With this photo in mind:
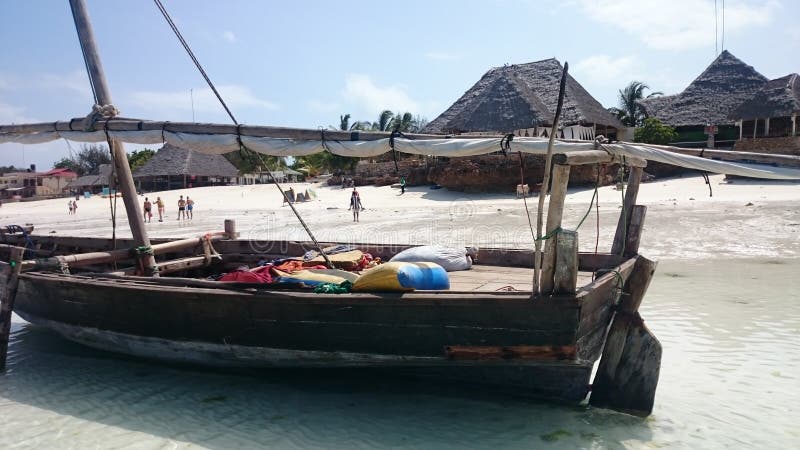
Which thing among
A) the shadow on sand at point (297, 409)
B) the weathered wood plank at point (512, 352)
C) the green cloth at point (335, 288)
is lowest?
the shadow on sand at point (297, 409)

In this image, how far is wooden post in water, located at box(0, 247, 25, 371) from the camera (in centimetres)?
628

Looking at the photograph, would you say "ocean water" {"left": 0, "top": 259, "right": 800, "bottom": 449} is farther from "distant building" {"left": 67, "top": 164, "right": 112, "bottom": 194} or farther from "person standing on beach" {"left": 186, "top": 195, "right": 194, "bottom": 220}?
"distant building" {"left": 67, "top": 164, "right": 112, "bottom": 194}

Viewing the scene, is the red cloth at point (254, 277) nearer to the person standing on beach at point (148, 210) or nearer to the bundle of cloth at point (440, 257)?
the bundle of cloth at point (440, 257)

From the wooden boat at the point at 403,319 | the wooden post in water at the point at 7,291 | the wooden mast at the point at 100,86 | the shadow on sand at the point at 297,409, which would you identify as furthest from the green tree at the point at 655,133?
the wooden post in water at the point at 7,291

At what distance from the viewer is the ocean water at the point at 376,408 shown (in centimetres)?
428

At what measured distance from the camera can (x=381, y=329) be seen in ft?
14.8

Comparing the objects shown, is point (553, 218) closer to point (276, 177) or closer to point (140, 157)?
point (276, 177)

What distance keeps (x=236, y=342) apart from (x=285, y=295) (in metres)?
0.85

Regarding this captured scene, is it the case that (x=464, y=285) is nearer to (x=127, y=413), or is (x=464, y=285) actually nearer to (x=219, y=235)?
(x=127, y=413)

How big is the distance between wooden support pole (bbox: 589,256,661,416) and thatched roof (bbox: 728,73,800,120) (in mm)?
23859

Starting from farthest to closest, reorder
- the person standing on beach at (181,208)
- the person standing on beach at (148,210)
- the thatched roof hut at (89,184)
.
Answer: the thatched roof hut at (89,184), the person standing on beach at (181,208), the person standing on beach at (148,210)

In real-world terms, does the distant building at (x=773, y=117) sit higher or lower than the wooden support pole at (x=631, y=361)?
higher

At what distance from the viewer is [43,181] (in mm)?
63000

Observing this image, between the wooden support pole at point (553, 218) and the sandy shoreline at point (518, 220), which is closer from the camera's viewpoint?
the wooden support pole at point (553, 218)
